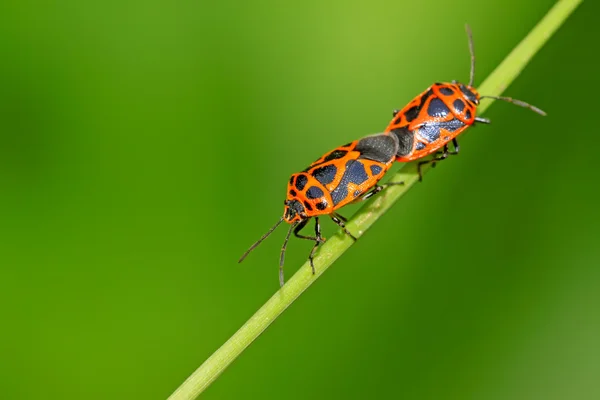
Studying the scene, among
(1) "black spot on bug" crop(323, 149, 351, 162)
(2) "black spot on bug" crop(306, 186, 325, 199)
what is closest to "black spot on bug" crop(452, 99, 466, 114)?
(1) "black spot on bug" crop(323, 149, 351, 162)

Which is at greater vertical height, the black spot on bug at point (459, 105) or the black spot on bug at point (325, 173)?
the black spot on bug at point (459, 105)

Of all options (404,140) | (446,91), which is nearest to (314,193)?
(404,140)

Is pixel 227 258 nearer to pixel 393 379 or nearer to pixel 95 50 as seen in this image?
pixel 393 379

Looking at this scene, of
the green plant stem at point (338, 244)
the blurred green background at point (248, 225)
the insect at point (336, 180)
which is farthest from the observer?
the insect at point (336, 180)

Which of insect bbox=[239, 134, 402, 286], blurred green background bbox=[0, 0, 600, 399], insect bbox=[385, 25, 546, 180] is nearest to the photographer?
blurred green background bbox=[0, 0, 600, 399]

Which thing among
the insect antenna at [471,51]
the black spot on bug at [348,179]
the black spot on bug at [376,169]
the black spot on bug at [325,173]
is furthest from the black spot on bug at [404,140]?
the insect antenna at [471,51]

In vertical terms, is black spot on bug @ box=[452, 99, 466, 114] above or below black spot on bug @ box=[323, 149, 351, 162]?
above

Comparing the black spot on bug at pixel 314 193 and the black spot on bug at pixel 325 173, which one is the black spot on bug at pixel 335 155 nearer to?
the black spot on bug at pixel 325 173

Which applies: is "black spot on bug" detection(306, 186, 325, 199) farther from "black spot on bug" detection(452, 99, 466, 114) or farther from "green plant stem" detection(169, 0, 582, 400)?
"black spot on bug" detection(452, 99, 466, 114)

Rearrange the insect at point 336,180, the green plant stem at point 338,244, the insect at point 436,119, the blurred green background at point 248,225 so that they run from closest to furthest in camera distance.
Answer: the green plant stem at point 338,244, the blurred green background at point 248,225, the insect at point 336,180, the insect at point 436,119
